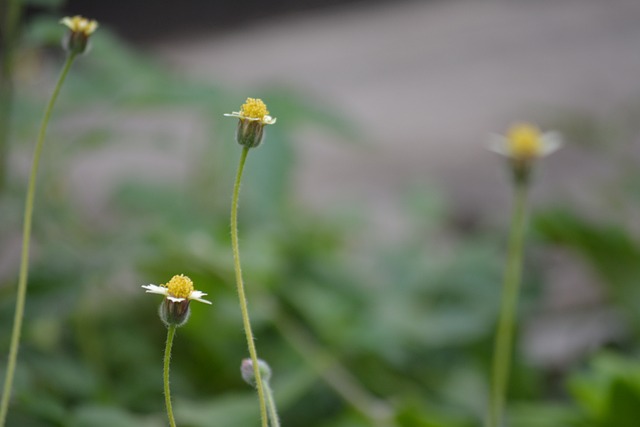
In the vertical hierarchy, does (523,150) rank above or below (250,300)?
above

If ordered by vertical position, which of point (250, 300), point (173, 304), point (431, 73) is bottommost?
point (250, 300)

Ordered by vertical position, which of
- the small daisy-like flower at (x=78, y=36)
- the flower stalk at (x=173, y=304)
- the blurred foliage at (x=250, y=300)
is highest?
the small daisy-like flower at (x=78, y=36)

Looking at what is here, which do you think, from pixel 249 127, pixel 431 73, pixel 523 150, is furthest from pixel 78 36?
pixel 431 73

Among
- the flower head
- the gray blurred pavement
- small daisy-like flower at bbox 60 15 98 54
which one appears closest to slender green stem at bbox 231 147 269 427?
small daisy-like flower at bbox 60 15 98 54

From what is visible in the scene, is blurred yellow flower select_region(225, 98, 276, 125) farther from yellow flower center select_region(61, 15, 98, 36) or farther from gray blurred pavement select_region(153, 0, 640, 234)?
gray blurred pavement select_region(153, 0, 640, 234)

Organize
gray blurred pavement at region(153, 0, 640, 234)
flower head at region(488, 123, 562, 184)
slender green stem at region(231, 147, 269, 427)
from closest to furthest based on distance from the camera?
slender green stem at region(231, 147, 269, 427), flower head at region(488, 123, 562, 184), gray blurred pavement at region(153, 0, 640, 234)

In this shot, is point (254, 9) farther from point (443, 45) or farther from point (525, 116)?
point (525, 116)

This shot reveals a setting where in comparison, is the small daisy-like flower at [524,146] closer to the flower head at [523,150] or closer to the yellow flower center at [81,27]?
the flower head at [523,150]

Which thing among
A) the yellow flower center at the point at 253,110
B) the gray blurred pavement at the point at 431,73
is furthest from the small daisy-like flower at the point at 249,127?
the gray blurred pavement at the point at 431,73

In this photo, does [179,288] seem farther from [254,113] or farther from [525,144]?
[525,144]
